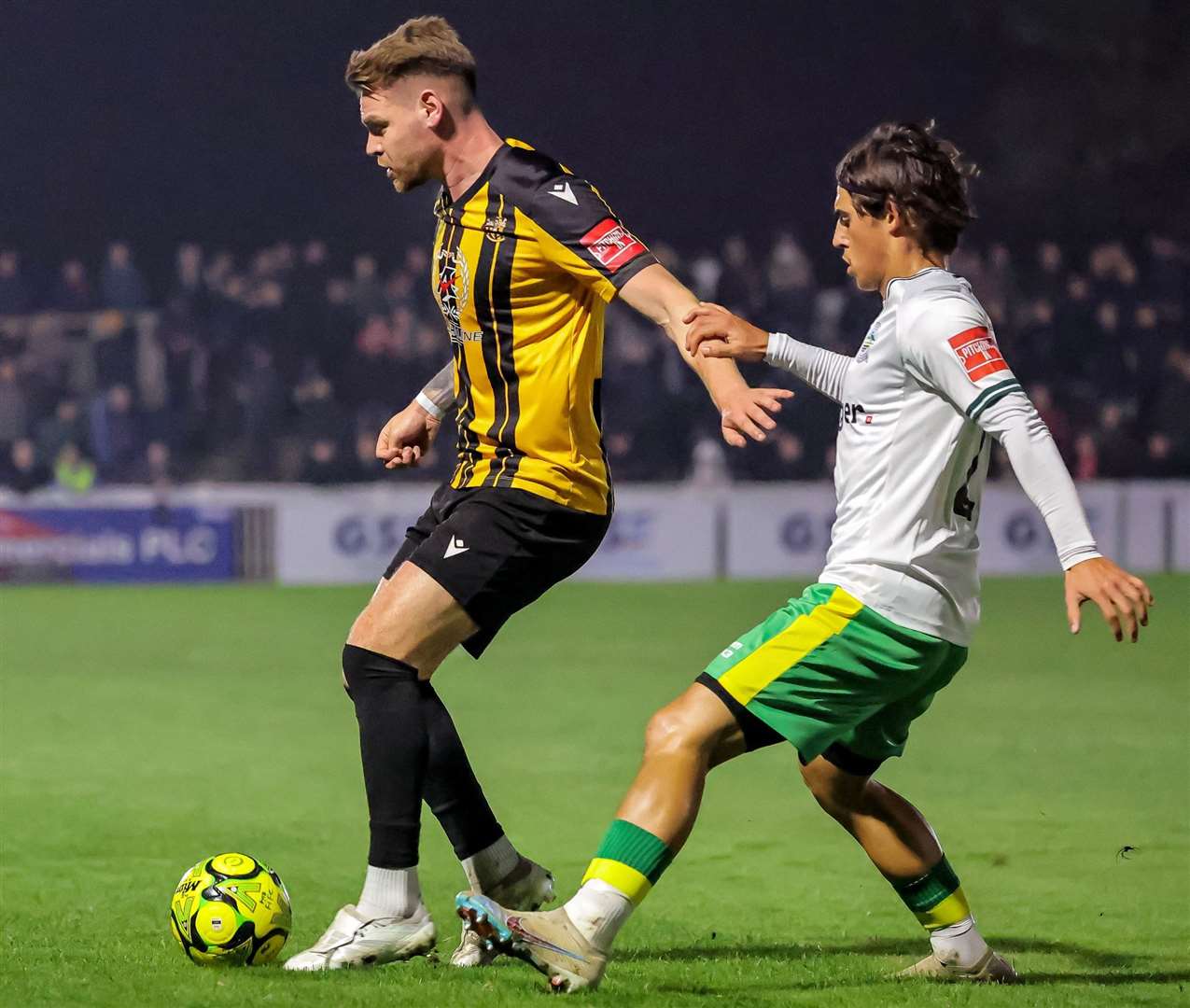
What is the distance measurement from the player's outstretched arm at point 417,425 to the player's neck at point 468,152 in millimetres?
617

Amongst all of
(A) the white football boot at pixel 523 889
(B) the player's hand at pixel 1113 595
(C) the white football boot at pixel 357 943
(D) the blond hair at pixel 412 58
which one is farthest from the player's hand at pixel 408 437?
(B) the player's hand at pixel 1113 595

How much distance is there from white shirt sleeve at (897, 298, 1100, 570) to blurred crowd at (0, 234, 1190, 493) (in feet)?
49.1

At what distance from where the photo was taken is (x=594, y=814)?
21.5ft

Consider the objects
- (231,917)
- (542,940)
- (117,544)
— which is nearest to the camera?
(542,940)

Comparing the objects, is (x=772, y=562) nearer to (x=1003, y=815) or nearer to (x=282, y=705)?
(x=282, y=705)

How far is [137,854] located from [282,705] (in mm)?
3531

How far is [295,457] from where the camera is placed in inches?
746

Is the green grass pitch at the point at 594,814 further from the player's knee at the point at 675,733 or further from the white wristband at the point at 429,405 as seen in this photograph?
the white wristband at the point at 429,405

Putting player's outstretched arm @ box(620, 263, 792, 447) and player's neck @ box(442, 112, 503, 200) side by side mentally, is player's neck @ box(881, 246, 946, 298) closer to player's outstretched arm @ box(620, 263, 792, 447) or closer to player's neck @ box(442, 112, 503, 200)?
player's outstretched arm @ box(620, 263, 792, 447)

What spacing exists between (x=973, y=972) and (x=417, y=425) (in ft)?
6.59

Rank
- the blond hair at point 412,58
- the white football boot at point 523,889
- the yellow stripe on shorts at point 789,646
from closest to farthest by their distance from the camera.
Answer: the yellow stripe on shorts at point 789,646
the blond hair at point 412,58
the white football boot at point 523,889

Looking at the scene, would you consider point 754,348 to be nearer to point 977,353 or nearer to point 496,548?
point 977,353

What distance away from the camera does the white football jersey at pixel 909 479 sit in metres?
3.76

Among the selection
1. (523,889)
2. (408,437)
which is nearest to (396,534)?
(408,437)
